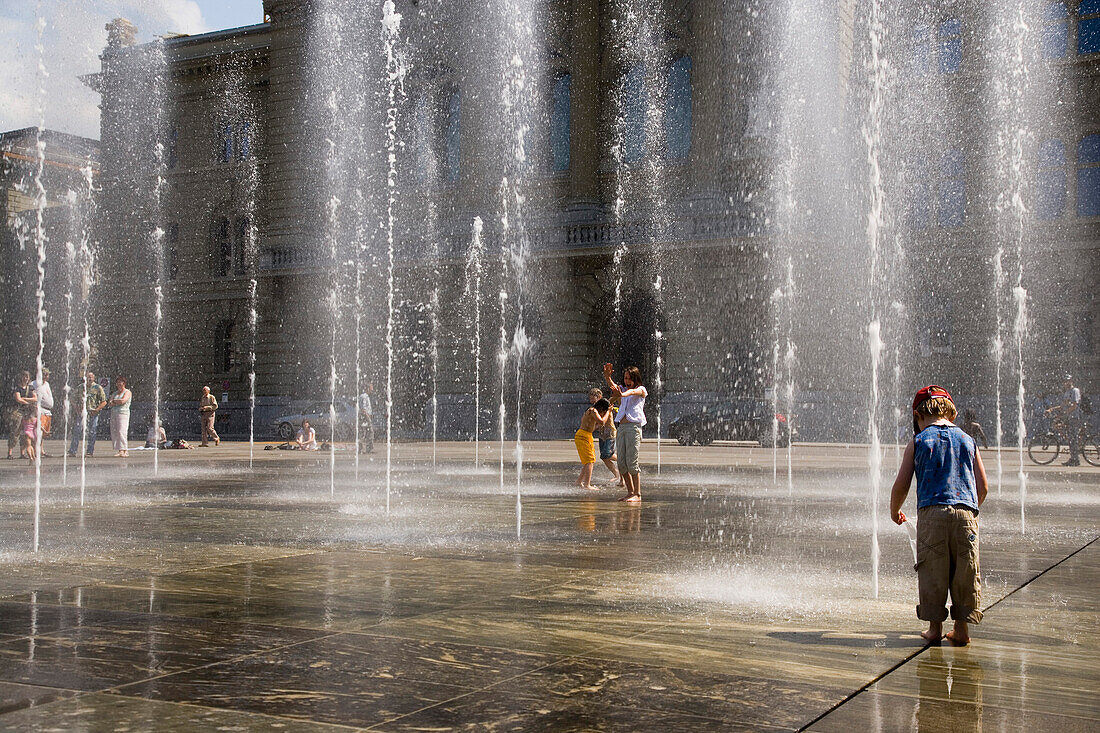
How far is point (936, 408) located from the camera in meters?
5.50

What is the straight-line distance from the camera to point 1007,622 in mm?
5777

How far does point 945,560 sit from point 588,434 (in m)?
9.29

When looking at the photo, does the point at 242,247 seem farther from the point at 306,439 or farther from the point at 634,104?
the point at 306,439

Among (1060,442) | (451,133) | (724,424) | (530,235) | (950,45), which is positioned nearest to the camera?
(1060,442)

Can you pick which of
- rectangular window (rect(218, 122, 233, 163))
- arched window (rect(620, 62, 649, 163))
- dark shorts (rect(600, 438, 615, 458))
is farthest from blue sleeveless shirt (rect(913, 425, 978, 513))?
rectangular window (rect(218, 122, 233, 163))

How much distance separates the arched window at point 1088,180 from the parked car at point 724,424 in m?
10.8

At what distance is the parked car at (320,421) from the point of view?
113ft

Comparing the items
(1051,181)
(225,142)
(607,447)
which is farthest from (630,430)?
(225,142)

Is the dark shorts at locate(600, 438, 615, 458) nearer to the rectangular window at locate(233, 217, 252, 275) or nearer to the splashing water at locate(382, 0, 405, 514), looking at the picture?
the splashing water at locate(382, 0, 405, 514)

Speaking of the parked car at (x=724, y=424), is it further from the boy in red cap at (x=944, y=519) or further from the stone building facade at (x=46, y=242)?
the stone building facade at (x=46, y=242)

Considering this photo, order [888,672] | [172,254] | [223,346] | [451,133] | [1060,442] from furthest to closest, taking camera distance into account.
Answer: [172,254] < [223,346] < [451,133] < [1060,442] < [888,672]

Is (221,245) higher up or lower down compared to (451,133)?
lower down

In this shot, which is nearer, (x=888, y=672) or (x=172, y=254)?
(x=888, y=672)

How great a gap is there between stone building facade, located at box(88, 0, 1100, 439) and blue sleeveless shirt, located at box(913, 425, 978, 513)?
88.7 ft
